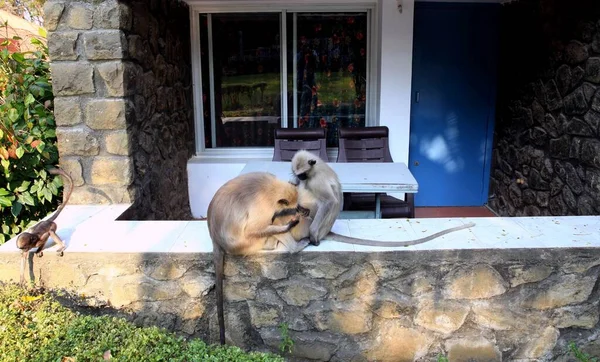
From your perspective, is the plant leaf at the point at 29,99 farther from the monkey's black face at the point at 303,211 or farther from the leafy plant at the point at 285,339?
the leafy plant at the point at 285,339

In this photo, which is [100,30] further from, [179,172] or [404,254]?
[404,254]

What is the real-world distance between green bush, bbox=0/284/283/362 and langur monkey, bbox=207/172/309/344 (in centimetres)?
55

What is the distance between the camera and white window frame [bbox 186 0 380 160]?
5.16 metres

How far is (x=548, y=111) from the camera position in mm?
4383

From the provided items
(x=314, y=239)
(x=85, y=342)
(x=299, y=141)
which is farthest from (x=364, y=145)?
(x=85, y=342)

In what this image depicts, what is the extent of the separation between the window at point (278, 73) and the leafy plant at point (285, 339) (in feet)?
10.5

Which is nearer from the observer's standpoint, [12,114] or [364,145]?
[12,114]

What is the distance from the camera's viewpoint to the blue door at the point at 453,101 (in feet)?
17.1

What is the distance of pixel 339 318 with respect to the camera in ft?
8.87

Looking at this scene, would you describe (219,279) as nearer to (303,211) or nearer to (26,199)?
(303,211)

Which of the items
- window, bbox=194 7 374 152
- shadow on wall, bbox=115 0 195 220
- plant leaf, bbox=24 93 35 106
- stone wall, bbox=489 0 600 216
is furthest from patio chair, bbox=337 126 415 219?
plant leaf, bbox=24 93 35 106

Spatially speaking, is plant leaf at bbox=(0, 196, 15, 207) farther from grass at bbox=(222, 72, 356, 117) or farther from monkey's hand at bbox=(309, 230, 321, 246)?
grass at bbox=(222, 72, 356, 117)

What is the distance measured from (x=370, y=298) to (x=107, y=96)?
2333mm

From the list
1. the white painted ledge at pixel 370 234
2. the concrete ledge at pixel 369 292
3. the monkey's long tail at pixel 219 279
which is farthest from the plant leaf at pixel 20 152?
the monkey's long tail at pixel 219 279
